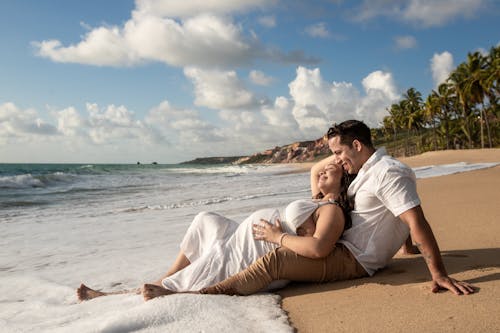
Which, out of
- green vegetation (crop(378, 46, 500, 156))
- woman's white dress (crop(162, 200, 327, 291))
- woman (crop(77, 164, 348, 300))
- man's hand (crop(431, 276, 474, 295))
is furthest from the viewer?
green vegetation (crop(378, 46, 500, 156))

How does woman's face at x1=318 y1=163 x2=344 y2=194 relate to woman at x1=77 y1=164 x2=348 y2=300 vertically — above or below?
above

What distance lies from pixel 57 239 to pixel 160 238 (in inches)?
79.0

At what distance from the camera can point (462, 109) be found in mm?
54750

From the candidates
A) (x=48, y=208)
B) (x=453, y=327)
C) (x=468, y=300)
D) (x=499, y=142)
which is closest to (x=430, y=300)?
(x=468, y=300)

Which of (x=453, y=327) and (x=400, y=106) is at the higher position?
(x=400, y=106)

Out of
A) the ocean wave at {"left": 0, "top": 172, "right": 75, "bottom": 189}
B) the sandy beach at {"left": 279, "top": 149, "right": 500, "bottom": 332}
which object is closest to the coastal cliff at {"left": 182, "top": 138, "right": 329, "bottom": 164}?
the ocean wave at {"left": 0, "top": 172, "right": 75, "bottom": 189}

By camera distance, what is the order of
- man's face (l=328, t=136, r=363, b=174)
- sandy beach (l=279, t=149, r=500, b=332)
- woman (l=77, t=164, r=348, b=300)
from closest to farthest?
sandy beach (l=279, t=149, r=500, b=332) < woman (l=77, t=164, r=348, b=300) < man's face (l=328, t=136, r=363, b=174)

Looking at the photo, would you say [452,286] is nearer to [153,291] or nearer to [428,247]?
[428,247]

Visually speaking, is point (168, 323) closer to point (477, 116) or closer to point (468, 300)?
point (468, 300)

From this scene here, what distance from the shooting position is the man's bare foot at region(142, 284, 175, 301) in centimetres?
305

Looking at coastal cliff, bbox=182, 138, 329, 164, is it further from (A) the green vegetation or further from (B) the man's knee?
(B) the man's knee

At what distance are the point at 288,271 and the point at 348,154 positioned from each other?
102 cm

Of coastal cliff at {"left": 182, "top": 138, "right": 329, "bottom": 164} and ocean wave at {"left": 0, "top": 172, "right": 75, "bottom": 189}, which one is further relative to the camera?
coastal cliff at {"left": 182, "top": 138, "right": 329, "bottom": 164}

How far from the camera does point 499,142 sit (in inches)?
2341
